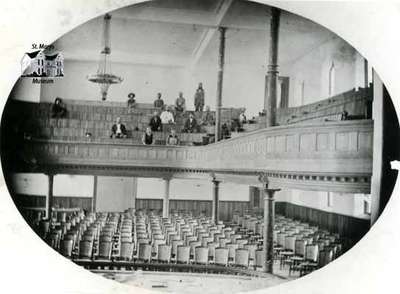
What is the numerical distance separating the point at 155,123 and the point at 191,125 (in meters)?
0.53

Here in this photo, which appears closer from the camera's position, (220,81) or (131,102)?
(131,102)

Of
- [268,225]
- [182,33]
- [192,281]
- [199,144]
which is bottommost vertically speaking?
[192,281]

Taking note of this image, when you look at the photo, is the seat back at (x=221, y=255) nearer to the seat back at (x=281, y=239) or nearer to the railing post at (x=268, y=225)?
the railing post at (x=268, y=225)

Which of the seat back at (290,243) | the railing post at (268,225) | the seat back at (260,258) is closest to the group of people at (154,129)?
the railing post at (268,225)

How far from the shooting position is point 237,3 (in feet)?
17.6

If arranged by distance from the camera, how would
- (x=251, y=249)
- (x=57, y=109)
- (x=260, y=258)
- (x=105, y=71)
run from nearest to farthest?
1. (x=105, y=71)
2. (x=57, y=109)
3. (x=260, y=258)
4. (x=251, y=249)

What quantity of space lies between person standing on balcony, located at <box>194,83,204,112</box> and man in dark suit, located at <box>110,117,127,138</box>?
1.03m

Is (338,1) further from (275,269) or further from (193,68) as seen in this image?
(275,269)

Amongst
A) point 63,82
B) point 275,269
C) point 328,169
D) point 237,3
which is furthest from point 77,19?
point 275,269

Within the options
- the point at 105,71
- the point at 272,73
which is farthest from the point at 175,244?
the point at 272,73

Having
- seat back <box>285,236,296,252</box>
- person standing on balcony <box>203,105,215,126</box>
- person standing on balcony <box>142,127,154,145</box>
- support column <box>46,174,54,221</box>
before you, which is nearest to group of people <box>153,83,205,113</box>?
person standing on balcony <box>203,105,215,126</box>

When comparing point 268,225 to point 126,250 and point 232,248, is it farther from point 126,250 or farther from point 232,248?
point 126,250

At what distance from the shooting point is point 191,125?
6402 mm

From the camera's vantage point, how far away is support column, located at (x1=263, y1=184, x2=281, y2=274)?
226 inches
